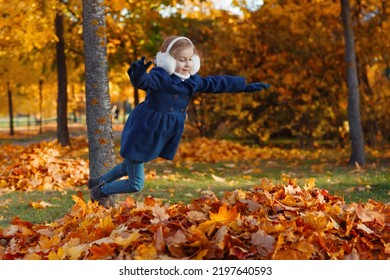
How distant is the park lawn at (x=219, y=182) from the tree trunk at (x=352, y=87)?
0.35 meters

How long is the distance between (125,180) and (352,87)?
6795 millimetres

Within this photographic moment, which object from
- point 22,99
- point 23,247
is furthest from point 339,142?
point 22,99

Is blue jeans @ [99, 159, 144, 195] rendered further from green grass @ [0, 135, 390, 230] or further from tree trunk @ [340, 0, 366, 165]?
tree trunk @ [340, 0, 366, 165]

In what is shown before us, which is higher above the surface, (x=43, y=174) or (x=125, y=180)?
(x=125, y=180)

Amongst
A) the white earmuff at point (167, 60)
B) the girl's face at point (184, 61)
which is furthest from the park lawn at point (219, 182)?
the white earmuff at point (167, 60)

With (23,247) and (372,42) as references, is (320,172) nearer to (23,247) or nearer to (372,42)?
(372,42)

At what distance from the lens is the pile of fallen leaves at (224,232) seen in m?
3.88

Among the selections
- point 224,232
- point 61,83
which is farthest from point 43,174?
point 61,83

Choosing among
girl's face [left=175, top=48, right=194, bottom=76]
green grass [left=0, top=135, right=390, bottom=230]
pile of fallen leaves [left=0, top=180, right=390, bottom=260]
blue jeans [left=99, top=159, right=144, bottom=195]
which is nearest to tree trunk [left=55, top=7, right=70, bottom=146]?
green grass [left=0, top=135, right=390, bottom=230]

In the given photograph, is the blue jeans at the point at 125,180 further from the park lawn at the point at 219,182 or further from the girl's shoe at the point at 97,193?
the park lawn at the point at 219,182

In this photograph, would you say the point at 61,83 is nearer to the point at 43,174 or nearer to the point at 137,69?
the point at 43,174

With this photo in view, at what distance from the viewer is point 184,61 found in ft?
15.8

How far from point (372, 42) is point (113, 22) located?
6.24 meters

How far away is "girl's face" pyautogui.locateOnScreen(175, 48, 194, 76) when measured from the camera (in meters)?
4.77
